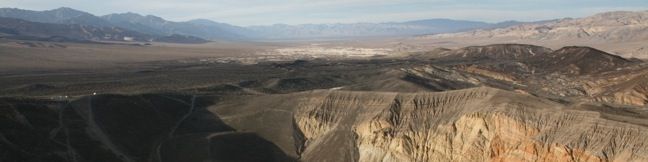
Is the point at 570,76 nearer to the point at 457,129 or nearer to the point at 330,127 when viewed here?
the point at 330,127

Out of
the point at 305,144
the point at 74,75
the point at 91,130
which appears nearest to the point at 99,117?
the point at 91,130

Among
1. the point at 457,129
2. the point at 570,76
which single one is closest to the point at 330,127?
the point at 457,129

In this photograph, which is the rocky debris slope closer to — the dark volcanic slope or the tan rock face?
the dark volcanic slope

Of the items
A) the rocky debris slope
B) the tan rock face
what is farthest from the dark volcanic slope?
the rocky debris slope

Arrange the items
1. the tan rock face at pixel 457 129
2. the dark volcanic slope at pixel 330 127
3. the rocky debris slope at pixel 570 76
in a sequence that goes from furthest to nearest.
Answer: the rocky debris slope at pixel 570 76 → the dark volcanic slope at pixel 330 127 → the tan rock face at pixel 457 129

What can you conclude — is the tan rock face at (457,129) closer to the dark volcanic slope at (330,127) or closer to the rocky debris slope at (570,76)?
the dark volcanic slope at (330,127)

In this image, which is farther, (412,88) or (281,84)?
(281,84)

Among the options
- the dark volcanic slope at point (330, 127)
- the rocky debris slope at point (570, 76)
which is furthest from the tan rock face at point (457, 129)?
the rocky debris slope at point (570, 76)

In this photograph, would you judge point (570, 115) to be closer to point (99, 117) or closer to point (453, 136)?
point (453, 136)
